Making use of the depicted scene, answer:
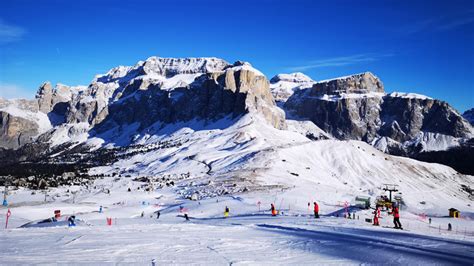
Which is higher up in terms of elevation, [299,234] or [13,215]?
[299,234]

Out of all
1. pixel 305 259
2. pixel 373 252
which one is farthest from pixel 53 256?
pixel 373 252

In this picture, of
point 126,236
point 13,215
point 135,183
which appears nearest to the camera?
point 126,236

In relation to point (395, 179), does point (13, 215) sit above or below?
below

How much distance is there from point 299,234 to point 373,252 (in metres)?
7.27

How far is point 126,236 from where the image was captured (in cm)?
2242

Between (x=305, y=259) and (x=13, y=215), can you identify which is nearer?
(x=305, y=259)

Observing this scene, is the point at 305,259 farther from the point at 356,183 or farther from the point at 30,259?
the point at 356,183

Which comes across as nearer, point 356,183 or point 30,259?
point 30,259

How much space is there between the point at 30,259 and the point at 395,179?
491ft

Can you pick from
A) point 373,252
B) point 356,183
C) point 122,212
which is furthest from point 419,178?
point 373,252

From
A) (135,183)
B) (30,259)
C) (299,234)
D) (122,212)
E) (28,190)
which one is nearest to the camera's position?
(30,259)

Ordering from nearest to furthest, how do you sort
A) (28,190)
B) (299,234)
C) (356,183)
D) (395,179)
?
(299,234) < (28,190) < (356,183) < (395,179)

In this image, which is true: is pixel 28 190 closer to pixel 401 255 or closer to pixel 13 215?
pixel 13 215

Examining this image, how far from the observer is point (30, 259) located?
15.0m
